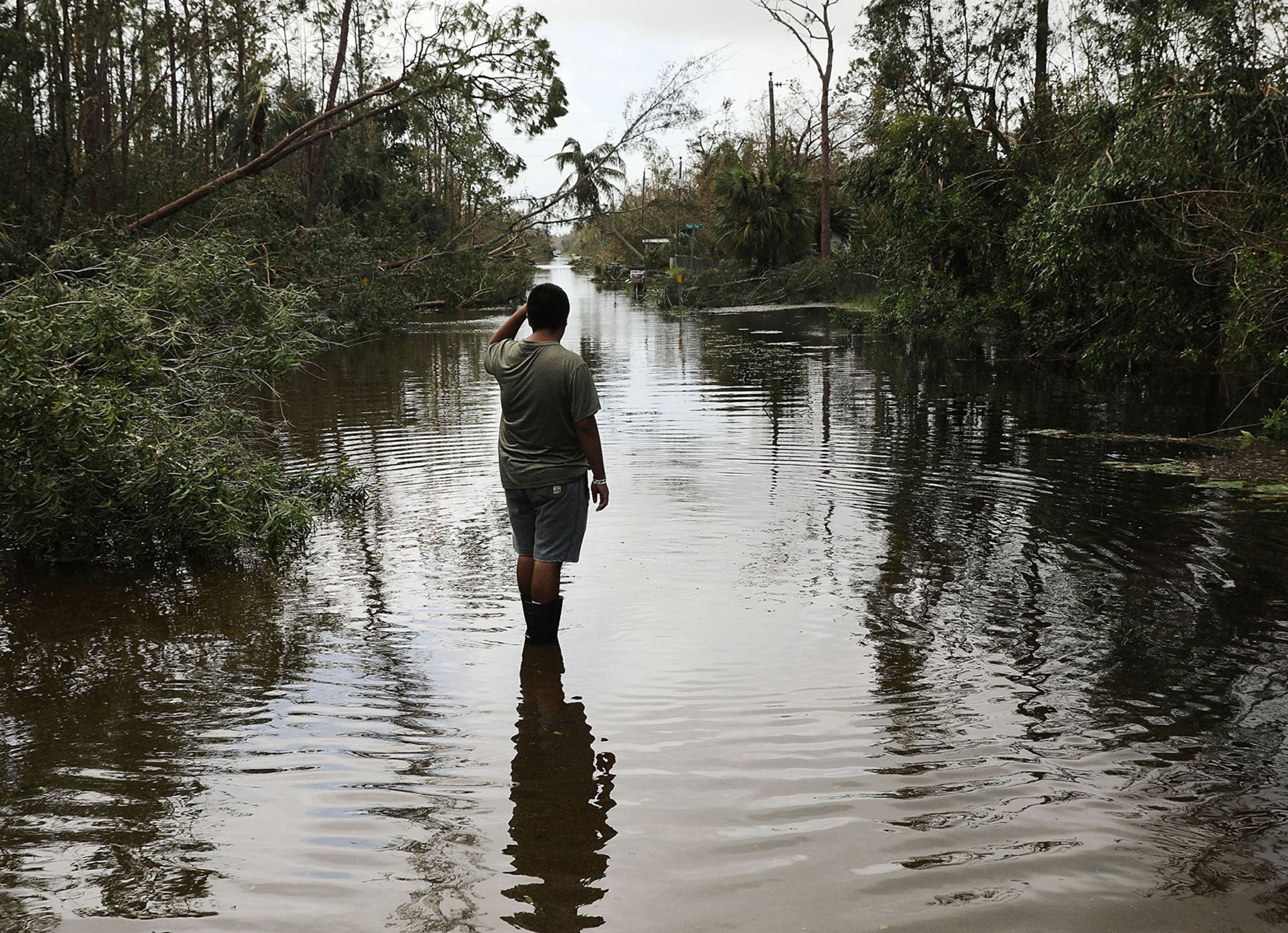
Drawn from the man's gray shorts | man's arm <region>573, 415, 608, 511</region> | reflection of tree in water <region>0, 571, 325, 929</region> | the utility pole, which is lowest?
reflection of tree in water <region>0, 571, 325, 929</region>

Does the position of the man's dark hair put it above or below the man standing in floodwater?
above

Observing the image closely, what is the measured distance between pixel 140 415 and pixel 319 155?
62.8ft

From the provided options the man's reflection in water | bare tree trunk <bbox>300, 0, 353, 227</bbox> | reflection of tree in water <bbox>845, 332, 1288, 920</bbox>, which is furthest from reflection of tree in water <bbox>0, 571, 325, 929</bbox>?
bare tree trunk <bbox>300, 0, 353, 227</bbox>

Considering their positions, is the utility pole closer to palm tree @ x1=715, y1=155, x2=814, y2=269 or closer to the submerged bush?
palm tree @ x1=715, y1=155, x2=814, y2=269

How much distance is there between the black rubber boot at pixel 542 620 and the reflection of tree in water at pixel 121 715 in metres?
1.12

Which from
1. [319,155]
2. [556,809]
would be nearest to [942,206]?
[319,155]

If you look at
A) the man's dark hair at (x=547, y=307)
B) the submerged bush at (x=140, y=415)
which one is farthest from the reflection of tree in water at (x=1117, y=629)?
the submerged bush at (x=140, y=415)

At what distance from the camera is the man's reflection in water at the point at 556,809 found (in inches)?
126

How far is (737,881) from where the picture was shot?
3.27 m

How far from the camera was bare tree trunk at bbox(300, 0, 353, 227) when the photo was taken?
68.3 ft

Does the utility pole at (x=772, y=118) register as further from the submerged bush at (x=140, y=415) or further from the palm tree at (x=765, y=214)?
the submerged bush at (x=140, y=415)

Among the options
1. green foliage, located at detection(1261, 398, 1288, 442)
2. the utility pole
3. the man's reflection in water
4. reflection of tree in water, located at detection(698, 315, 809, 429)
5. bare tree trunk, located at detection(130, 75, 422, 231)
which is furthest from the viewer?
the utility pole

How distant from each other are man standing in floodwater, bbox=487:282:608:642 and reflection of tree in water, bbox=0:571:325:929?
126cm

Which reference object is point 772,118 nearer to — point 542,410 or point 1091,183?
point 1091,183
